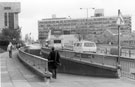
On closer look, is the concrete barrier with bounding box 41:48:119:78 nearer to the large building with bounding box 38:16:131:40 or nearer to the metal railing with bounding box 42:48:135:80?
the metal railing with bounding box 42:48:135:80

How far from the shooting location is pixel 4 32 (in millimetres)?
76875

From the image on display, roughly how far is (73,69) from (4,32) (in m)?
58.1

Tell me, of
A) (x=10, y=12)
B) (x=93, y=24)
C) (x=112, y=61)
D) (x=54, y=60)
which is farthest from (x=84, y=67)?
(x=10, y=12)

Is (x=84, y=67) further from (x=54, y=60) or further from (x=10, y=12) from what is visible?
(x=10, y=12)

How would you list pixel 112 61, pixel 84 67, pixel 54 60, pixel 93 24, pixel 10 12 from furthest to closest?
pixel 10 12 < pixel 93 24 < pixel 84 67 < pixel 112 61 < pixel 54 60

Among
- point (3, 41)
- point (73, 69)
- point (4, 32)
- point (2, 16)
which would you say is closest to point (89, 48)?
point (73, 69)

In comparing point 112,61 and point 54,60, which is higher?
→ point 54,60

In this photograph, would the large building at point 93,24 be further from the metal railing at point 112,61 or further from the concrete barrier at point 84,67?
the metal railing at point 112,61

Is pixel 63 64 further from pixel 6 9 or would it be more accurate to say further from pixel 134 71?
pixel 6 9

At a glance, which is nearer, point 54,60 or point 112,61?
point 54,60

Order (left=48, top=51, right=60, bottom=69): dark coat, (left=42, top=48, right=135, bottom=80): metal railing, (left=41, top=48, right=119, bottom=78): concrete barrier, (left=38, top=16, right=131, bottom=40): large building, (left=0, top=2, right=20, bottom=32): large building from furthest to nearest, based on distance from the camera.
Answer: (left=0, top=2, right=20, bottom=32): large building, (left=38, top=16, right=131, bottom=40): large building, (left=41, top=48, right=119, bottom=78): concrete barrier, (left=42, top=48, right=135, bottom=80): metal railing, (left=48, top=51, right=60, bottom=69): dark coat

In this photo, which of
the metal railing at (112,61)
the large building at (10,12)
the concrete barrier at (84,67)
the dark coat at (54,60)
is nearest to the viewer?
the dark coat at (54,60)

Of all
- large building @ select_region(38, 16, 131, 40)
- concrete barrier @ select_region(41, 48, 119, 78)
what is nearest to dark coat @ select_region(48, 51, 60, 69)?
concrete barrier @ select_region(41, 48, 119, 78)

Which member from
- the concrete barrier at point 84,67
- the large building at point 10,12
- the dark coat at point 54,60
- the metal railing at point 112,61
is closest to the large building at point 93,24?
the large building at point 10,12
